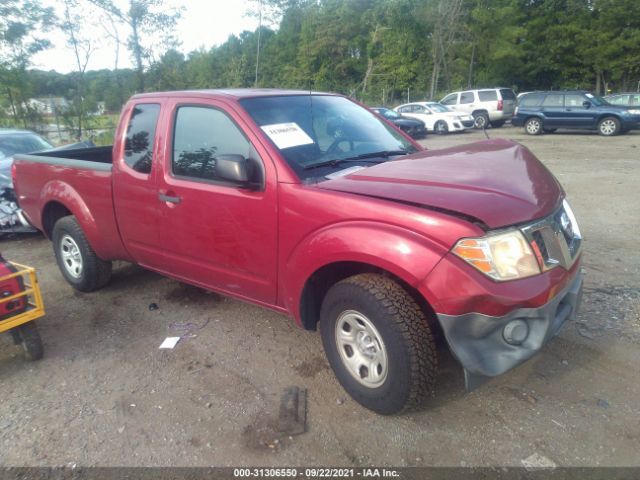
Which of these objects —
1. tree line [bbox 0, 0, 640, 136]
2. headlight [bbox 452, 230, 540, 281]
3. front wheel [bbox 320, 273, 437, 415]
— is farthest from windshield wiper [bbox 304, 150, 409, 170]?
tree line [bbox 0, 0, 640, 136]

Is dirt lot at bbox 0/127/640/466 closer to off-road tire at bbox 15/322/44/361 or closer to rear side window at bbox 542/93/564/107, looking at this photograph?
off-road tire at bbox 15/322/44/361

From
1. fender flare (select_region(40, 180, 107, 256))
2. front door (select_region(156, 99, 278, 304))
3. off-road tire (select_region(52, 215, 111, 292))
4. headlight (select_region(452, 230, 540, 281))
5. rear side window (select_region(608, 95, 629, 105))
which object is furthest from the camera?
rear side window (select_region(608, 95, 629, 105))

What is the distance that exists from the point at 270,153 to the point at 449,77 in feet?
129

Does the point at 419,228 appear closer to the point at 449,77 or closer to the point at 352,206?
the point at 352,206

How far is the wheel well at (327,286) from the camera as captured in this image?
8.70 feet

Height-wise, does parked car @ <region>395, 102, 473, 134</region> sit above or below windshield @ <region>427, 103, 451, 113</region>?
below

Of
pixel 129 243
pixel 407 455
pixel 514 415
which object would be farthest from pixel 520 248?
pixel 129 243

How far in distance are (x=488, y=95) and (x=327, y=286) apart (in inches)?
878

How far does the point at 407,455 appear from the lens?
8.15 feet

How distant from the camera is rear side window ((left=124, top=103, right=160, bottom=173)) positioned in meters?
3.80

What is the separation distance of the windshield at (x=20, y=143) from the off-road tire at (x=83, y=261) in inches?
173

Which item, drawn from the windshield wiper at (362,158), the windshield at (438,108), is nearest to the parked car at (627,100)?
the windshield at (438,108)

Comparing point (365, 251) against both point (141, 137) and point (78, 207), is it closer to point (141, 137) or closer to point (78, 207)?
point (141, 137)

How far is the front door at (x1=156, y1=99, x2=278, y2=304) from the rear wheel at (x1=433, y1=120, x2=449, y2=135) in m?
19.7
